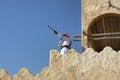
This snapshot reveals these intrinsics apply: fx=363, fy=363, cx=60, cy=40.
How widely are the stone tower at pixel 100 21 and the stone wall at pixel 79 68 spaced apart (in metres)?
2.53

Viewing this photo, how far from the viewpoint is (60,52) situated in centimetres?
1492

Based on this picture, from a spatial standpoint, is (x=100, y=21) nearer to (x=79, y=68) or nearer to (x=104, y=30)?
(x=104, y=30)

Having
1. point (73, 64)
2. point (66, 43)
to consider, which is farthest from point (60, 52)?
point (73, 64)

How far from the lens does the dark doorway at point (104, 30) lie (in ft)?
53.2

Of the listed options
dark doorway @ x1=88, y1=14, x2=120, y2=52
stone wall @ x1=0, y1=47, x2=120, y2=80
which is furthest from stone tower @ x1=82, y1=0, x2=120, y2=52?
stone wall @ x1=0, y1=47, x2=120, y2=80

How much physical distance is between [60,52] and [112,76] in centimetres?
317

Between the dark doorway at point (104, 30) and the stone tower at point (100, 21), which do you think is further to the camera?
the dark doorway at point (104, 30)

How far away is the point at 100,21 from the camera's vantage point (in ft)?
54.9

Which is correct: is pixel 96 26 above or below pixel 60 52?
above

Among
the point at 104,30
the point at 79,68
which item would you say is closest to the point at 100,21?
the point at 104,30

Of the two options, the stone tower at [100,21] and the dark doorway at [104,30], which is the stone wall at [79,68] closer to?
the stone tower at [100,21]

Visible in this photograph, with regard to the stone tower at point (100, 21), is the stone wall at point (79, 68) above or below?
below

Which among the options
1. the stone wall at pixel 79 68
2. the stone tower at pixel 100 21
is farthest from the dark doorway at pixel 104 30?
the stone wall at pixel 79 68

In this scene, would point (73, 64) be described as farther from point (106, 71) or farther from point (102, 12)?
point (102, 12)
